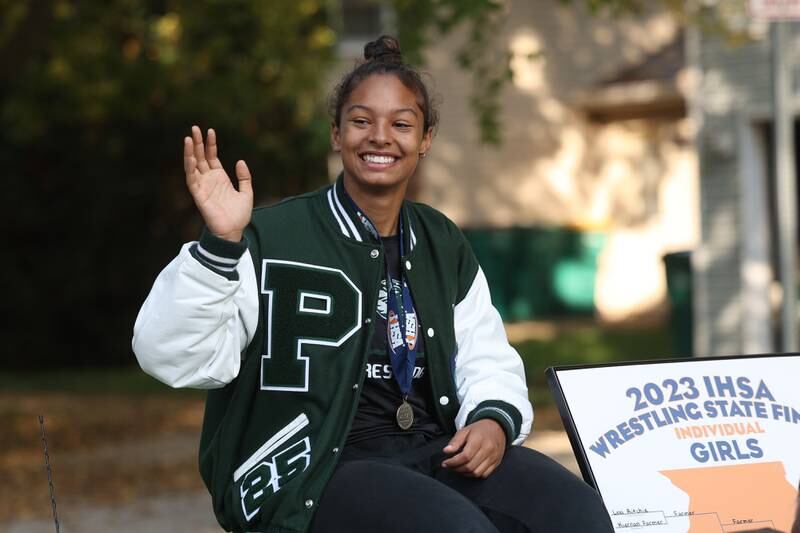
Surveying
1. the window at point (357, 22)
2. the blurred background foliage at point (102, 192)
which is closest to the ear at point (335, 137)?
the blurred background foliage at point (102, 192)

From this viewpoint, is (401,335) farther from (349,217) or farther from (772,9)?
(772,9)

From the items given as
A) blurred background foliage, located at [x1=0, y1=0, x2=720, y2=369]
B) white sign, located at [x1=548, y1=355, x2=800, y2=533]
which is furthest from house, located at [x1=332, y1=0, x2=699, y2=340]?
white sign, located at [x1=548, y1=355, x2=800, y2=533]

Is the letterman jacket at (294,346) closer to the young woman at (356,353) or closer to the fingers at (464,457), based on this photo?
the young woman at (356,353)

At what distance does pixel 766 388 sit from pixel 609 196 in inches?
725

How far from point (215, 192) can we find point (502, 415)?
97 centimetres

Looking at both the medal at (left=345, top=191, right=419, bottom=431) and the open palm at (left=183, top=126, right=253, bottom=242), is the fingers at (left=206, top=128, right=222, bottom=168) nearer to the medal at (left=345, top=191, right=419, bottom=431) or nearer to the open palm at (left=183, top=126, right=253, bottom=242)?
the open palm at (left=183, top=126, right=253, bottom=242)

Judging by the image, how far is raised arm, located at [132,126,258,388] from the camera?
3.22 m

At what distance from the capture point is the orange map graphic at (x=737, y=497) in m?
3.69

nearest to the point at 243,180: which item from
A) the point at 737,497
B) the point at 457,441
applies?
the point at 457,441

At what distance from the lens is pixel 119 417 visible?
44.6ft

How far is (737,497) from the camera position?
376cm

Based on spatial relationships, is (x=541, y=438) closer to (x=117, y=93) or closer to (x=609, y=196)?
(x=117, y=93)

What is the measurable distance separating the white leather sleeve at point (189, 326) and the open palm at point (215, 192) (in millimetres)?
87

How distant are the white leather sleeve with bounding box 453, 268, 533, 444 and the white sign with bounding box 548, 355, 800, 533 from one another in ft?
0.39
